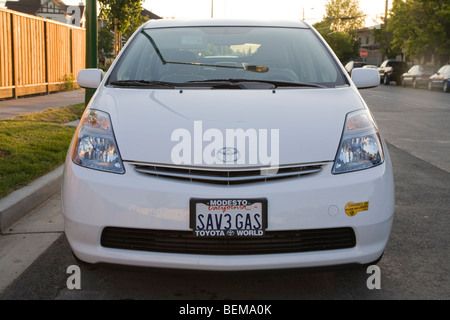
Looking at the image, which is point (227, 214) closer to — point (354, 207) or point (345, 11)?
point (354, 207)

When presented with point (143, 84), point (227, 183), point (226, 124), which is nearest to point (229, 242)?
point (227, 183)

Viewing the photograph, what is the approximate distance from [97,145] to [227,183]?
2.48 feet

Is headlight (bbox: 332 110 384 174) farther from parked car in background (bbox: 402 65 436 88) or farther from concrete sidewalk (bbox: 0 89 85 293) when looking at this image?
parked car in background (bbox: 402 65 436 88)

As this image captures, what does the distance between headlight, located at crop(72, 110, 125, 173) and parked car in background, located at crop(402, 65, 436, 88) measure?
2912 cm

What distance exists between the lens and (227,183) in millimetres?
2691

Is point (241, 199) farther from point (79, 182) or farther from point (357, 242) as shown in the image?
point (79, 182)

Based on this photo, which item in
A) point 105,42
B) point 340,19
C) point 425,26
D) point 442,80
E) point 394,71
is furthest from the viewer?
point 340,19

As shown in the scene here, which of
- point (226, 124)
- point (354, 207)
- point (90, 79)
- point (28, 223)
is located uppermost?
point (90, 79)

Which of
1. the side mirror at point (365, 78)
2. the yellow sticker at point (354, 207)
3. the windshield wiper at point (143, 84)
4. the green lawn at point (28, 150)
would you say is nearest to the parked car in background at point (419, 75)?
the green lawn at point (28, 150)

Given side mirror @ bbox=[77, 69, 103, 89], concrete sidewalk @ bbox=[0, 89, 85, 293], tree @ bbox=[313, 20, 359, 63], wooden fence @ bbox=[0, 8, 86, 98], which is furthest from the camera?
tree @ bbox=[313, 20, 359, 63]

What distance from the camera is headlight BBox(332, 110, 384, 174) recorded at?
285cm

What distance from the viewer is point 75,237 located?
111 inches

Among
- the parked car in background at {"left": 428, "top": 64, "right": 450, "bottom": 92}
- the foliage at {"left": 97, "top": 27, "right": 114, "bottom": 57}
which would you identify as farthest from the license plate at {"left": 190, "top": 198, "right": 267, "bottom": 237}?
the foliage at {"left": 97, "top": 27, "right": 114, "bottom": 57}

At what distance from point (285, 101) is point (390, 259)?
125 cm
